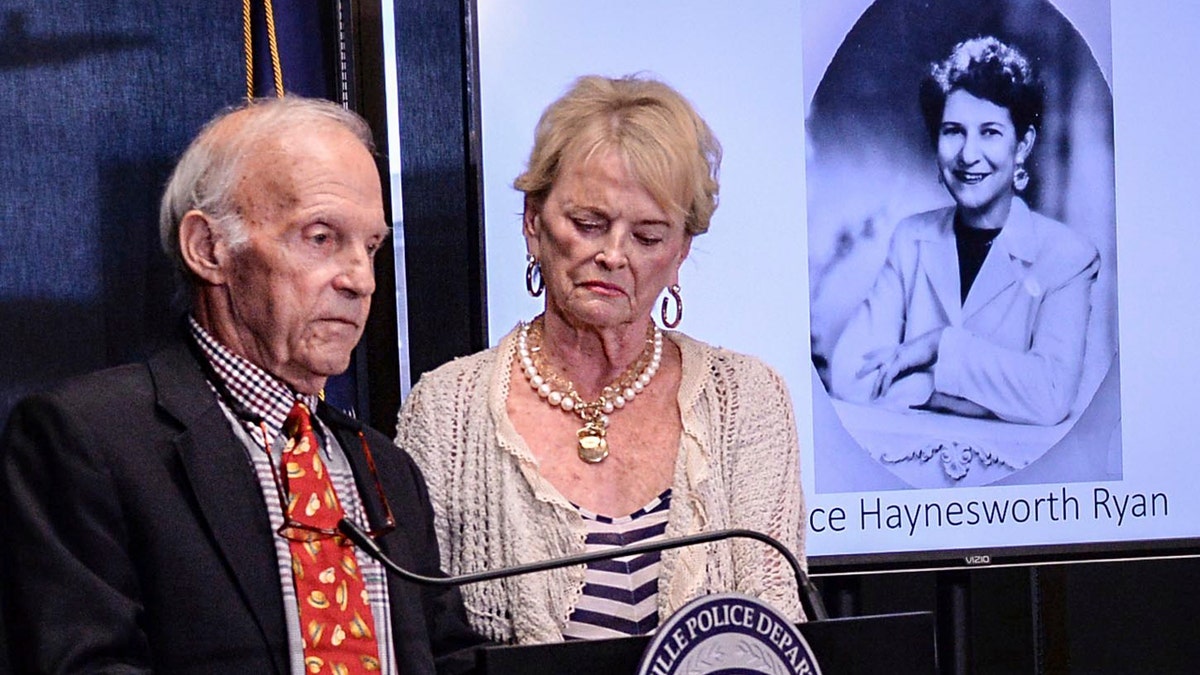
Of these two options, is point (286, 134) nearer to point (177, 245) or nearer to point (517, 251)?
point (177, 245)

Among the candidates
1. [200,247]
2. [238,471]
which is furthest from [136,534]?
[200,247]

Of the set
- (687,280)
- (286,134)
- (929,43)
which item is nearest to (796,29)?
(929,43)

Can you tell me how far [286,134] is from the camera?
195cm

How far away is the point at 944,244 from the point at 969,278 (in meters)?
0.08

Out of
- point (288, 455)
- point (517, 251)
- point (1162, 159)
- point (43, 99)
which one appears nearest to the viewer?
point (288, 455)

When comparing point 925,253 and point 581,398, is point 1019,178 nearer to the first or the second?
point 925,253

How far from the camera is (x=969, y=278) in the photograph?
296 centimetres

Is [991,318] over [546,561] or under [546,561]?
over

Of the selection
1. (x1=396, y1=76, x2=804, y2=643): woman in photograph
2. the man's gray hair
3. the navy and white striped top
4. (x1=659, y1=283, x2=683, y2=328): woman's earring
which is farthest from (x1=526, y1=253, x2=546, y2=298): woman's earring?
the man's gray hair

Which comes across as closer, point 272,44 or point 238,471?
point 238,471

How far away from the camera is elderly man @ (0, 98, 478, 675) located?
170 centimetres

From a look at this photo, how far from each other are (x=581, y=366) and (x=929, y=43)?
0.99 meters

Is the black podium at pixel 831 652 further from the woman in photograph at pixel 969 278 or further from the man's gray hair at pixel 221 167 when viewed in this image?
the woman in photograph at pixel 969 278

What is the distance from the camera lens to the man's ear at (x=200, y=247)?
6.34 ft
